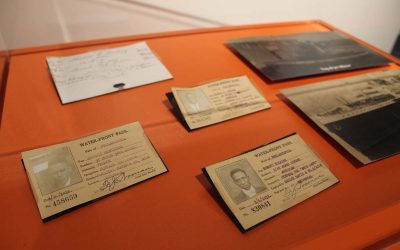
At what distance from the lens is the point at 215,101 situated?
0.76 meters

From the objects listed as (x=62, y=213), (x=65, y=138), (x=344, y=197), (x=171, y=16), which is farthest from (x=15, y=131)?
(x=171, y=16)

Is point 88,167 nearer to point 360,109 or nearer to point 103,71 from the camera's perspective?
point 103,71

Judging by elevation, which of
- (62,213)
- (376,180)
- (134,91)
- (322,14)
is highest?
(322,14)

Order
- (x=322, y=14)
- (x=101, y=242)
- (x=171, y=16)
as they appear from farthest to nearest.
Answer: (x=322, y=14) < (x=171, y=16) < (x=101, y=242)

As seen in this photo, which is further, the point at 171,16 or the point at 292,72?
the point at 171,16

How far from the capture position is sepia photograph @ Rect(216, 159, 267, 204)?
530 millimetres

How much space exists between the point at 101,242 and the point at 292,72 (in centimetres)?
71

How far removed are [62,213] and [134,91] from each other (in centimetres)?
39

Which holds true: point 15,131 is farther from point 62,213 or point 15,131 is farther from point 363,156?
point 363,156

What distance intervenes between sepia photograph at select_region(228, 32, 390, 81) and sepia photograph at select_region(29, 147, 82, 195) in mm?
581

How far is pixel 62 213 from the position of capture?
0.50 meters

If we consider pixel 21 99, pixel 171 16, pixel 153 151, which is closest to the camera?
pixel 153 151

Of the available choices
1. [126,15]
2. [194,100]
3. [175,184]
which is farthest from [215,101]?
[126,15]

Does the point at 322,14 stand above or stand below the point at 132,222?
above
